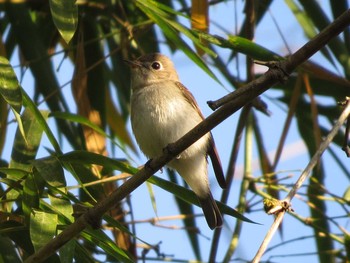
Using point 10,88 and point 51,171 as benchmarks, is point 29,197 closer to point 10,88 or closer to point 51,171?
point 51,171

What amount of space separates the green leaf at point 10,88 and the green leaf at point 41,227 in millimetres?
413

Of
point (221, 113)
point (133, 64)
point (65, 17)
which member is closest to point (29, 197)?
point (65, 17)

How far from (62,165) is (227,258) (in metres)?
1.06

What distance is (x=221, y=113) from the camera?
2.67 m

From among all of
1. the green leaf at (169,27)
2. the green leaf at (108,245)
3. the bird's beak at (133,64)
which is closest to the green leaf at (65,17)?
the green leaf at (169,27)

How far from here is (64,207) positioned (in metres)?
3.35

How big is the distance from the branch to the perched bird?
129 cm

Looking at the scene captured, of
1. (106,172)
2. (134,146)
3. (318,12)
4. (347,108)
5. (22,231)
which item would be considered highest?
(318,12)

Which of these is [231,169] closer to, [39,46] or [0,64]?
[39,46]

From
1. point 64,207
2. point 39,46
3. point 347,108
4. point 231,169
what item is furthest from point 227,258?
point 39,46

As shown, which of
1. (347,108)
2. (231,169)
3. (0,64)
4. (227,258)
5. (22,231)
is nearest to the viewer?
(347,108)

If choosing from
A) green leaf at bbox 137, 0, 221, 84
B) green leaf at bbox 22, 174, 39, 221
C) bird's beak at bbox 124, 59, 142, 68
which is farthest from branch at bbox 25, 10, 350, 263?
bird's beak at bbox 124, 59, 142, 68

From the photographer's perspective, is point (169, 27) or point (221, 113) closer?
point (221, 113)

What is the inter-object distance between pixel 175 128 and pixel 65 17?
1.34 meters
